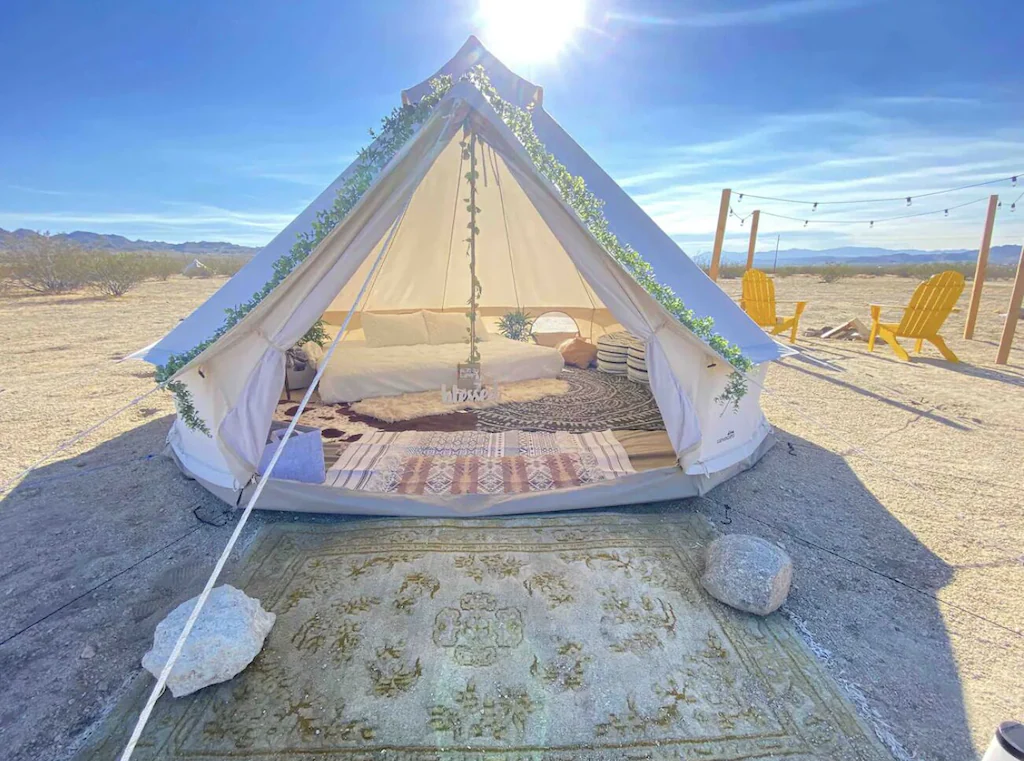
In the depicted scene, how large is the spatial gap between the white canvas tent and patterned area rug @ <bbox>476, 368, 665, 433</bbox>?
0.92 metres

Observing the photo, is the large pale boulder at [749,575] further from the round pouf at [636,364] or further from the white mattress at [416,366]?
the white mattress at [416,366]

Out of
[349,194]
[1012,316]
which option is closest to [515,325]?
[349,194]

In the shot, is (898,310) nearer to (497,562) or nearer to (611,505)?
(611,505)

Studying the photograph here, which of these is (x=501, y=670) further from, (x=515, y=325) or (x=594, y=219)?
(x=515, y=325)

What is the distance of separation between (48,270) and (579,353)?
15.8m

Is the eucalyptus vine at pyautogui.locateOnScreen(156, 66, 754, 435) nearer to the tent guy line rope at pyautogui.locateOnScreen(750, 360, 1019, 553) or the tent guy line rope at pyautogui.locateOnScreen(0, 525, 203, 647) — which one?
the tent guy line rope at pyautogui.locateOnScreen(0, 525, 203, 647)

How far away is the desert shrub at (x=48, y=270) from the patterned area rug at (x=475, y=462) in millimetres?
15693

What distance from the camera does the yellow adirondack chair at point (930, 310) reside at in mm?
6430

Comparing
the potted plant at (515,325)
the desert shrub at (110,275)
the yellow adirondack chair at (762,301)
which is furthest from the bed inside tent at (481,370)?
the desert shrub at (110,275)

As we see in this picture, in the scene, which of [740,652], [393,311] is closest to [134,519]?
[740,652]

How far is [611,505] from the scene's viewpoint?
109 inches

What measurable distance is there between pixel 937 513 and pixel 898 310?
1134 cm

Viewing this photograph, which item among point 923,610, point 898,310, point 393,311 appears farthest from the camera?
point 898,310

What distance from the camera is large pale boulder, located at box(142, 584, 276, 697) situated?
163 centimetres
